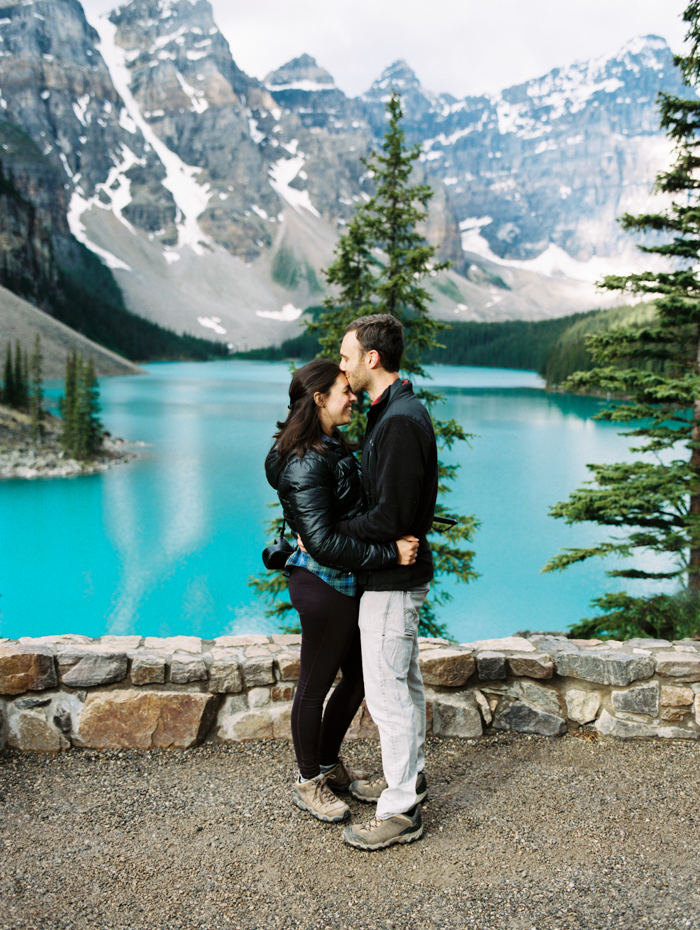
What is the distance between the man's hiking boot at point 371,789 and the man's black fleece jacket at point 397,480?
3.38 ft

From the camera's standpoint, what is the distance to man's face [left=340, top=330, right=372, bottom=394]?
106 inches

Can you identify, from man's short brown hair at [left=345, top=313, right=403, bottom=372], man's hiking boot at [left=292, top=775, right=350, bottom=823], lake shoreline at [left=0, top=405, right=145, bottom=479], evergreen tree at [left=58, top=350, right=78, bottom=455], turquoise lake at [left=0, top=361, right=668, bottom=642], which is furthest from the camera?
evergreen tree at [left=58, top=350, right=78, bottom=455]

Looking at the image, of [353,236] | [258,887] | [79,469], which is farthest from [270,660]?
[79,469]

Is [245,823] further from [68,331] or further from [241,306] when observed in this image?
[241,306]

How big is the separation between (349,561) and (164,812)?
5.00 ft

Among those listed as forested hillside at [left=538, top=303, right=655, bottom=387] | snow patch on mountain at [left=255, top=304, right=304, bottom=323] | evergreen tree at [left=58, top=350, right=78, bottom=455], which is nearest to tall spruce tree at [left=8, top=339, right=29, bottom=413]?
evergreen tree at [left=58, top=350, right=78, bottom=455]

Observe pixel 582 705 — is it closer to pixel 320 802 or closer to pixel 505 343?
pixel 320 802

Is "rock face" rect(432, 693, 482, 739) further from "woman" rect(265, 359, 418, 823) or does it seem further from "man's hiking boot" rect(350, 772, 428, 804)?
"woman" rect(265, 359, 418, 823)

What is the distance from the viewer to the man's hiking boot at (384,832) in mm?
2693

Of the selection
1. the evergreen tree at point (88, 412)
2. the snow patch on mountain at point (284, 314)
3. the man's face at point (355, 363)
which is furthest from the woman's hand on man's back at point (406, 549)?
the snow patch on mountain at point (284, 314)

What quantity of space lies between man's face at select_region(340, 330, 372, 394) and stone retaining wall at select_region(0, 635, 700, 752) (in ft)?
5.67

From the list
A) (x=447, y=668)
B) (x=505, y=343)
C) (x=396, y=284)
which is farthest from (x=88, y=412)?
(x=505, y=343)

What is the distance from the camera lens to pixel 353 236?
34.3 ft

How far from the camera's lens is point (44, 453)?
115ft
